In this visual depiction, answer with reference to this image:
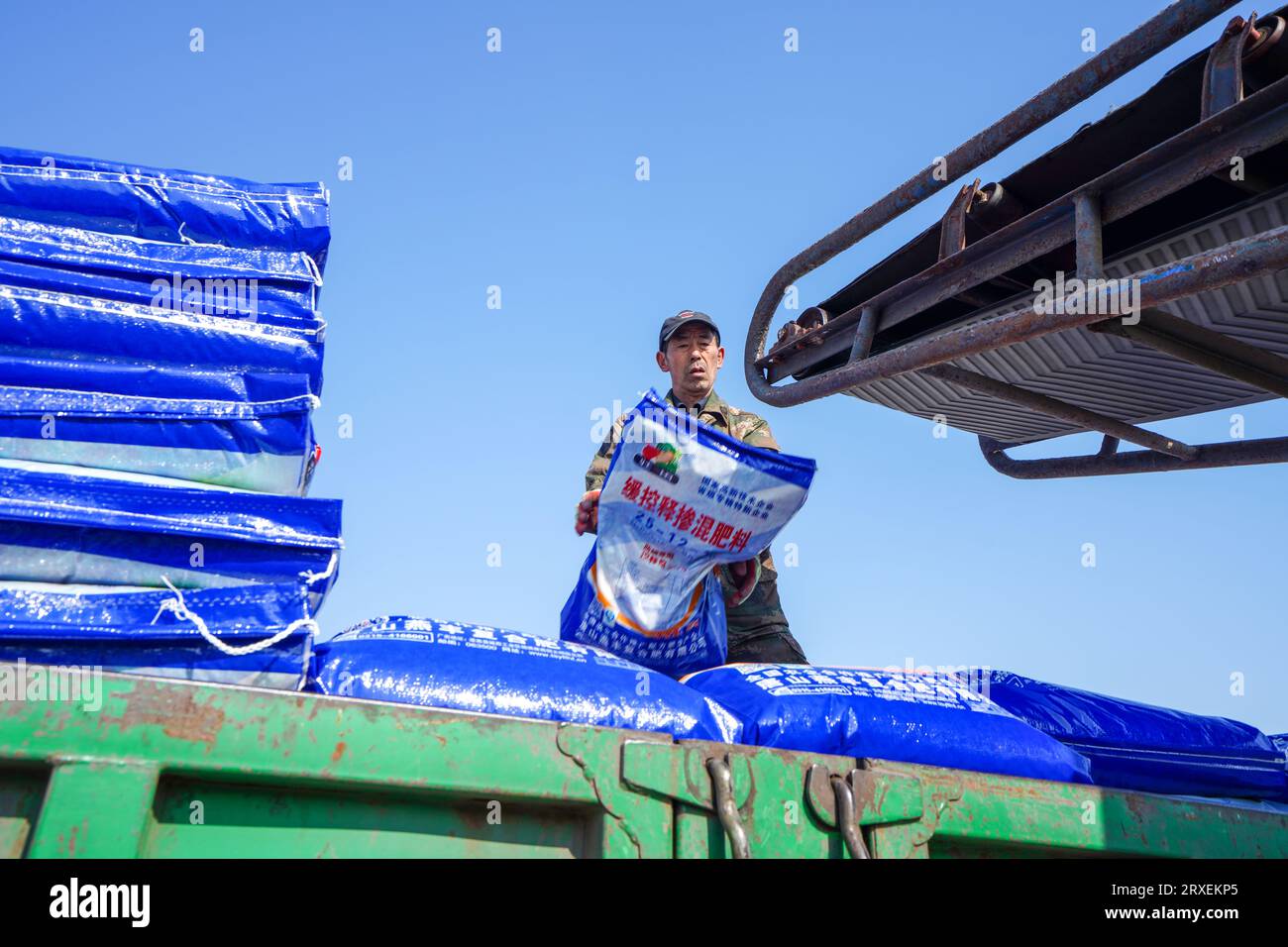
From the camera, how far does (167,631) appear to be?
154 cm

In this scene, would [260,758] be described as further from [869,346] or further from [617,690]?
[869,346]

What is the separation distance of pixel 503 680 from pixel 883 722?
0.78 meters

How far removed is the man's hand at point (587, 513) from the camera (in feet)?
8.72

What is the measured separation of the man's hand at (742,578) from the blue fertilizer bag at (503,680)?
2.69ft

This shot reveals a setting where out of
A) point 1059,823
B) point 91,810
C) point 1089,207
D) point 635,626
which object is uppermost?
point 1089,207

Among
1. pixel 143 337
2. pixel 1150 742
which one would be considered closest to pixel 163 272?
pixel 143 337

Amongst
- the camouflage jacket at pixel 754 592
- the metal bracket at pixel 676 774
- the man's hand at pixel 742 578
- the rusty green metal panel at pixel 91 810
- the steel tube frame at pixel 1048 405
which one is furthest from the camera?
the camouflage jacket at pixel 754 592

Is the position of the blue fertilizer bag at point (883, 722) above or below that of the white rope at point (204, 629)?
below

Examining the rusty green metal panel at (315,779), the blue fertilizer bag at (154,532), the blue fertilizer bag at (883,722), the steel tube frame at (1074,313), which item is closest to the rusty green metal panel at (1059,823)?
the blue fertilizer bag at (883,722)

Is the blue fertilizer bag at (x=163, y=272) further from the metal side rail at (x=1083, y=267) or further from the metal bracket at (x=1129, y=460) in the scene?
the metal bracket at (x=1129, y=460)

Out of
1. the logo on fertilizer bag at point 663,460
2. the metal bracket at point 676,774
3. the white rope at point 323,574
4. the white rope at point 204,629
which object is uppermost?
the logo on fertilizer bag at point 663,460

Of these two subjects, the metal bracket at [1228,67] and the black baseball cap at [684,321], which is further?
the black baseball cap at [684,321]

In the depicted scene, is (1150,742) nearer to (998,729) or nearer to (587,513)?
(998,729)

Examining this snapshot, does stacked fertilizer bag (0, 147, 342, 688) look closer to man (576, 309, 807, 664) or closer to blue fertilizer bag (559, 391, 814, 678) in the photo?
blue fertilizer bag (559, 391, 814, 678)
